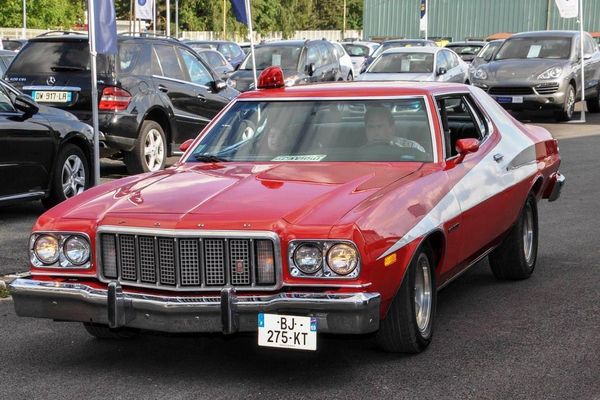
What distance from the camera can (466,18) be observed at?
68.9 m

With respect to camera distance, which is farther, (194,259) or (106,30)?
(106,30)

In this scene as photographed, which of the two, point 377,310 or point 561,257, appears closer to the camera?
point 377,310

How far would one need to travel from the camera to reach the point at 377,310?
5.16 metres

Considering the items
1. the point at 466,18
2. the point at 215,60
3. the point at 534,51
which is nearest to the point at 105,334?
the point at 534,51

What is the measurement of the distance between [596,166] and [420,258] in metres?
10.1

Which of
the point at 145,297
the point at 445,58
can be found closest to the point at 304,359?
the point at 145,297

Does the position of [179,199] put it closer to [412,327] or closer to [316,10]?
[412,327]

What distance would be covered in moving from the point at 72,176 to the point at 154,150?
2.81 meters

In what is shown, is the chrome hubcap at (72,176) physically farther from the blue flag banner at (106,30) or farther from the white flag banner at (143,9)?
the white flag banner at (143,9)

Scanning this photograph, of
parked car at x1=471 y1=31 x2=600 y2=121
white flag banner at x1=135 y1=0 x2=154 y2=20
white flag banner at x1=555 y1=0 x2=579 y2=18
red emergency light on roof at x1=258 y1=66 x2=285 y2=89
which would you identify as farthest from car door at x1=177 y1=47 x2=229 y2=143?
white flag banner at x1=135 y1=0 x2=154 y2=20

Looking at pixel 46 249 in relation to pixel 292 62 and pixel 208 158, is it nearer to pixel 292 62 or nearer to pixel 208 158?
pixel 208 158

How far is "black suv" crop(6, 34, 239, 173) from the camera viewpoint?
1337 centimetres

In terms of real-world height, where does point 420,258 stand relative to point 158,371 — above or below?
above

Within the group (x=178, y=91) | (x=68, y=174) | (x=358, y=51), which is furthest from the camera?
(x=358, y=51)
